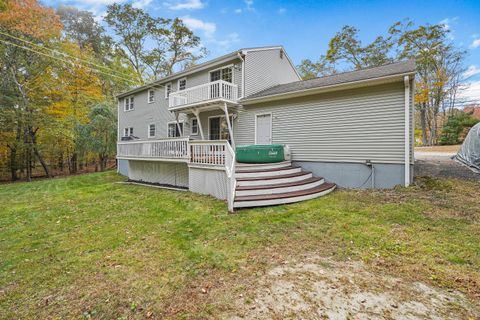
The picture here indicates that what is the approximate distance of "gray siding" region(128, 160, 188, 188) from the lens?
9391mm

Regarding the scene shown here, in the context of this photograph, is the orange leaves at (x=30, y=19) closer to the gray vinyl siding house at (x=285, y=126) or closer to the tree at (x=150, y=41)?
the tree at (x=150, y=41)

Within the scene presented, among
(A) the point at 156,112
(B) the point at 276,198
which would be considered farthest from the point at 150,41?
(B) the point at 276,198

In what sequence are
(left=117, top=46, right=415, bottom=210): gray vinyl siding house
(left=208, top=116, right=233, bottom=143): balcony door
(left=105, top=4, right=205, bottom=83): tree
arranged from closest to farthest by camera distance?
1. (left=117, top=46, right=415, bottom=210): gray vinyl siding house
2. (left=208, top=116, right=233, bottom=143): balcony door
3. (left=105, top=4, right=205, bottom=83): tree

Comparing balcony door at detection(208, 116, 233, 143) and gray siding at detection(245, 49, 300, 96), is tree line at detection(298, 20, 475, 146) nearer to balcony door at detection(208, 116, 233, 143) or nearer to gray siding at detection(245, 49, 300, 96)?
gray siding at detection(245, 49, 300, 96)

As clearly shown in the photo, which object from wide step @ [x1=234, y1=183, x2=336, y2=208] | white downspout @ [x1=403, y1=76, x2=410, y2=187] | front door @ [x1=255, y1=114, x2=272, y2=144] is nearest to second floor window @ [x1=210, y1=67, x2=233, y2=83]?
front door @ [x1=255, y1=114, x2=272, y2=144]

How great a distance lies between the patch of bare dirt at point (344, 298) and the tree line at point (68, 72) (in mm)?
13881

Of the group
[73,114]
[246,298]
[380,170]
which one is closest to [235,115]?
[380,170]

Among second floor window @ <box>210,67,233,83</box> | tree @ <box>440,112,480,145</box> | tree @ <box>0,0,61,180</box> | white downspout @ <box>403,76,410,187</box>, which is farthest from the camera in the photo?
tree @ <box>440,112,480,145</box>

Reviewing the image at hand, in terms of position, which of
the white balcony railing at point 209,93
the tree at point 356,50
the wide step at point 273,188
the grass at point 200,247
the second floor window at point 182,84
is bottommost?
the grass at point 200,247

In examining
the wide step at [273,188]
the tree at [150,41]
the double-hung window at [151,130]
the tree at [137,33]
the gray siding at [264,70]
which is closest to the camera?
the wide step at [273,188]

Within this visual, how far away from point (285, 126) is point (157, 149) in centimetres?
574

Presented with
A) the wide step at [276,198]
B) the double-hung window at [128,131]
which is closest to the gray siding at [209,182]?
the wide step at [276,198]

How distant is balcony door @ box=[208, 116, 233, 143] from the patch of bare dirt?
9452mm

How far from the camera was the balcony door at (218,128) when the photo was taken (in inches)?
475
